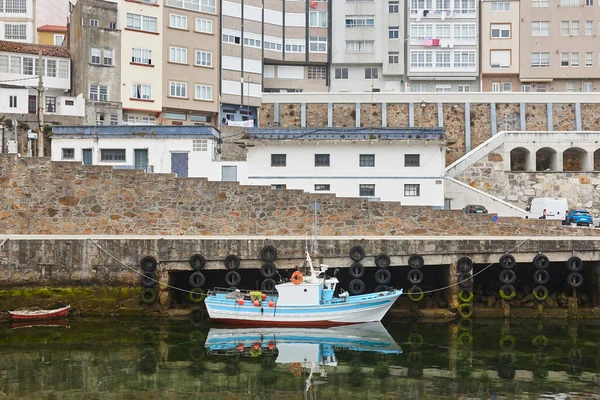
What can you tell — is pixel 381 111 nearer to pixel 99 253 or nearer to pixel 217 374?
pixel 99 253

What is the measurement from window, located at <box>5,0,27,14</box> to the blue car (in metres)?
50.0

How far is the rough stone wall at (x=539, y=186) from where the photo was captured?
42.8m

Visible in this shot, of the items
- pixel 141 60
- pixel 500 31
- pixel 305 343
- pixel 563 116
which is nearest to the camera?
pixel 305 343

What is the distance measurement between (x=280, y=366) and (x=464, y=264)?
31.5 feet

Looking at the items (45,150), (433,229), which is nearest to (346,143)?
(433,229)

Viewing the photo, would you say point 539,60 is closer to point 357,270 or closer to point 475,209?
point 475,209

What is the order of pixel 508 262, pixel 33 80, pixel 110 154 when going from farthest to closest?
1. pixel 33 80
2. pixel 110 154
3. pixel 508 262

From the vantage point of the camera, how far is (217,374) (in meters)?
18.6

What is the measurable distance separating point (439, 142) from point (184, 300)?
681 inches

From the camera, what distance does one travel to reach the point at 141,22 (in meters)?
50.3

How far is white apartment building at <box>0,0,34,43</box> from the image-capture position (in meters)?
63.8

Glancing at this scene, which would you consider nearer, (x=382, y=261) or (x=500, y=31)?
(x=382, y=261)

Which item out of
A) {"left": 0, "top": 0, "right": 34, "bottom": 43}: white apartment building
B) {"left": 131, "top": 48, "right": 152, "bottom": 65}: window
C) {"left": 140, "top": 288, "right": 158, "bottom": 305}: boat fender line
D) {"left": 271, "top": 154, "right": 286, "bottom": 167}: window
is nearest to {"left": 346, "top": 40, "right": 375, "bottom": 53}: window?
{"left": 131, "top": 48, "right": 152, "bottom": 65}: window


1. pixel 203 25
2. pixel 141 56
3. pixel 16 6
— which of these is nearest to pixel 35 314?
pixel 141 56
